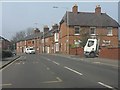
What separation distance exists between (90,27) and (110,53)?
120 ft

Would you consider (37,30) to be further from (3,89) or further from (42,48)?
(3,89)

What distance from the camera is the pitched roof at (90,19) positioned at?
78875 millimetres

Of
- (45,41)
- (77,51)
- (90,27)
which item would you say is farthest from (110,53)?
(45,41)

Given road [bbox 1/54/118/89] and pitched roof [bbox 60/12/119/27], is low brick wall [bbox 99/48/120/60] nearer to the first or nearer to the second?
road [bbox 1/54/118/89]

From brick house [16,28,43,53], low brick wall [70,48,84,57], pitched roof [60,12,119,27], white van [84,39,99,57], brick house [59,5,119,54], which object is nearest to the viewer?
white van [84,39,99,57]

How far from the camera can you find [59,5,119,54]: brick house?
252ft

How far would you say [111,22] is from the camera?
81562mm

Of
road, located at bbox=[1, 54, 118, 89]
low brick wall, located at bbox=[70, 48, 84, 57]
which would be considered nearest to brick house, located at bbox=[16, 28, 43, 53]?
low brick wall, located at bbox=[70, 48, 84, 57]

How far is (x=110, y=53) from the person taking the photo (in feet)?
140

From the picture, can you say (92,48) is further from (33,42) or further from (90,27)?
(33,42)

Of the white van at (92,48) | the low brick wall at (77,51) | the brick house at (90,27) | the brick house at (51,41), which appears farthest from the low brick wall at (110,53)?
the brick house at (51,41)

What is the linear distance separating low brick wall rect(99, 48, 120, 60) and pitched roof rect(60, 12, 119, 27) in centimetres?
3183

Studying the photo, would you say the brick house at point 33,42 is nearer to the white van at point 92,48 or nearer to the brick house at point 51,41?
the brick house at point 51,41

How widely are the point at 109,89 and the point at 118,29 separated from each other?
224ft
